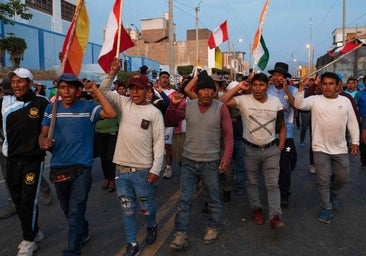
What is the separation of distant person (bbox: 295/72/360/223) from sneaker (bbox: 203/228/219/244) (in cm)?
153

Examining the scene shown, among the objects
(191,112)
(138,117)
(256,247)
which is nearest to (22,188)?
(138,117)

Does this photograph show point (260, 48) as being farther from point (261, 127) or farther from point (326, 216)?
point (326, 216)

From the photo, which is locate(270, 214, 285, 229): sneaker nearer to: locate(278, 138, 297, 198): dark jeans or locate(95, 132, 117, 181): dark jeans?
locate(278, 138, 297, 198): dark jeans

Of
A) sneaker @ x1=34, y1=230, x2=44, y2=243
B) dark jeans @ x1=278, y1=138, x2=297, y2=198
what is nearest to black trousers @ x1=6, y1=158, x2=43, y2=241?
sneaker @ x1=34, y1=230, x2=44, y2=243

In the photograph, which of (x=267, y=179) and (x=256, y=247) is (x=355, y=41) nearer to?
(x=267, y=179)

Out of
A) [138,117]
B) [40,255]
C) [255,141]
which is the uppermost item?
[138,117]

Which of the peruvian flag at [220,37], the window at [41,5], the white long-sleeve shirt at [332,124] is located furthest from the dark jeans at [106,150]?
the window at [41,5]

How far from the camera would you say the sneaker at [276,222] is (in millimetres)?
4598

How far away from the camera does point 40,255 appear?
4.30 metres

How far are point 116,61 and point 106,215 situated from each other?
2.36 m

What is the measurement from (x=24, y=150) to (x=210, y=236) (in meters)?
2.17

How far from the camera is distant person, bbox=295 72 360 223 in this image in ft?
16.8

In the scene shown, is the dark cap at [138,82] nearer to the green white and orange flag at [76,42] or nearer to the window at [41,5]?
the green white and orange flag at [76,42]

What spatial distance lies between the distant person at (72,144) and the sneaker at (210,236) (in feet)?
4.39
